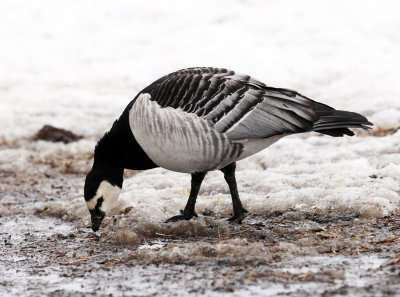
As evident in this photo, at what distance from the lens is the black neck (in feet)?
23.1

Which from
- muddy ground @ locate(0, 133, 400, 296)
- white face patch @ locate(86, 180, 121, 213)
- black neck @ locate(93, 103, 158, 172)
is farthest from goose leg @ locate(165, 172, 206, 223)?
white face patch @ locate(86, 180, 121, 213)

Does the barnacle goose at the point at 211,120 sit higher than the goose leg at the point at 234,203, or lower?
higher

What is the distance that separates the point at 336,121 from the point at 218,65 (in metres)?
10.1

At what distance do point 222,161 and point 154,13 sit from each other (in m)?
14.0

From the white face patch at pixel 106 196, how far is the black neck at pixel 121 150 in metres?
0.21

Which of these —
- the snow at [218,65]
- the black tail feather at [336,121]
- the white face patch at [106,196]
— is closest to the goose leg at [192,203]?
the snow at [218,65]

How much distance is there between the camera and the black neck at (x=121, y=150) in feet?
23.1

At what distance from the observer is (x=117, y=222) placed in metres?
7.19

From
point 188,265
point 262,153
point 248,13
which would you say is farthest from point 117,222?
point 248,13

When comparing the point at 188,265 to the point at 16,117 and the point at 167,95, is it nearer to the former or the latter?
the point at 167,95

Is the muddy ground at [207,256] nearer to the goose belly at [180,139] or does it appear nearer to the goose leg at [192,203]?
the goose leg at [192,203]

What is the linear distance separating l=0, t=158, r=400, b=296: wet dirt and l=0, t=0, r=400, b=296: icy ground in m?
0.02

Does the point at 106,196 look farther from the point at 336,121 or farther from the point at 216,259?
the point at 336,121

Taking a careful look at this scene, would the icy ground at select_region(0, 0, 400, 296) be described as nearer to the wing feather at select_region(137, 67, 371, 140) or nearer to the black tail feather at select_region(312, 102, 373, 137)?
the black tail feather at select_region(312, 102, 373, 137)
